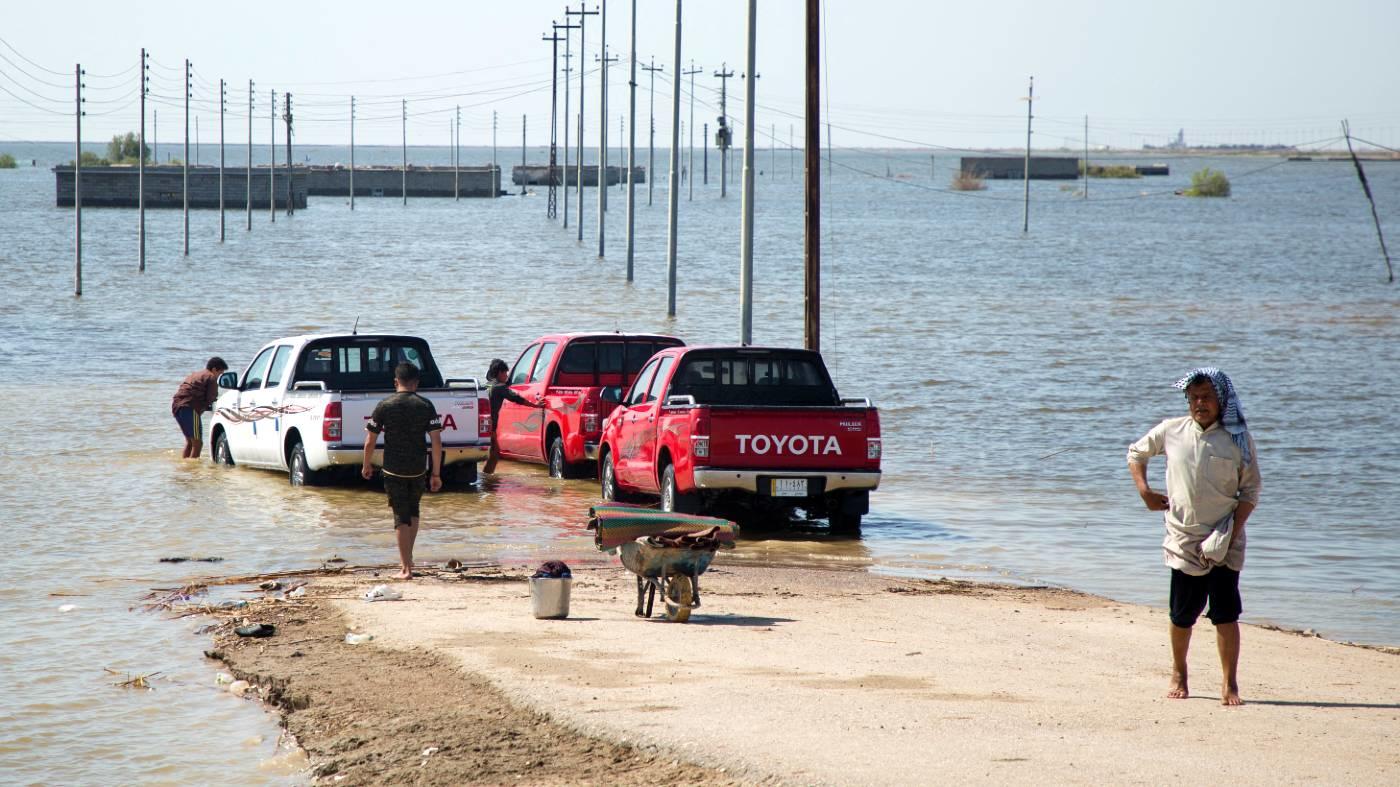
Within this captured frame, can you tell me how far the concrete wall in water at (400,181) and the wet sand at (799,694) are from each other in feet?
602

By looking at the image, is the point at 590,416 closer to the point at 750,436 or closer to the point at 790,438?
the point at 750,436

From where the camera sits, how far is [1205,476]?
8312 mm

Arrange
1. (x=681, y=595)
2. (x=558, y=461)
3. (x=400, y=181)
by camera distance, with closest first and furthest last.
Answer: (x=681, y=595)
(x=558, y=461)
(x=400, y=181)

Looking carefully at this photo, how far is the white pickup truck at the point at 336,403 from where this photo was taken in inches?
719

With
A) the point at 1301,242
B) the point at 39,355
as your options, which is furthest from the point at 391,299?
the point at 1301,242

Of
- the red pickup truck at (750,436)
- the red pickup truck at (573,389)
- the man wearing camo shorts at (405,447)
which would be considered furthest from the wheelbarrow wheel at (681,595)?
the red pickup truck at (573,389)

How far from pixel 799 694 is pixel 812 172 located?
13.0 m

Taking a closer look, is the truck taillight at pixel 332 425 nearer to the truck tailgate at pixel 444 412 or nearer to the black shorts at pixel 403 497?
the truck tailgate at pixel 444 412

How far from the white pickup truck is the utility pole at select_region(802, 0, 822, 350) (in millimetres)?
4105

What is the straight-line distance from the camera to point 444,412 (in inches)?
736

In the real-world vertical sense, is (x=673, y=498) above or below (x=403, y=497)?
below

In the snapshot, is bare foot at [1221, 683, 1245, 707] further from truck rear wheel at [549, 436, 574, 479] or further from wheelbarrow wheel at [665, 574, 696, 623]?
truck rear wheel at [549, 436, 574, 479]

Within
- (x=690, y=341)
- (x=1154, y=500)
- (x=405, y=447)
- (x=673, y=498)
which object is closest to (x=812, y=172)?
(x=673, y=498)

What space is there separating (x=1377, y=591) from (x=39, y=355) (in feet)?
105
